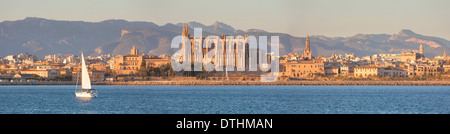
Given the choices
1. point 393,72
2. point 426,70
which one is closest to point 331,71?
point 393,72

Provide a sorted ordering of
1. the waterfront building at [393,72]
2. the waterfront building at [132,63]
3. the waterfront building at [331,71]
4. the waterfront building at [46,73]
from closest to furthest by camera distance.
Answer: the waterfront building at [46,73], the waterfront building at [393,72], the waterfront building at [331,71], the waterfront building at [132,63]

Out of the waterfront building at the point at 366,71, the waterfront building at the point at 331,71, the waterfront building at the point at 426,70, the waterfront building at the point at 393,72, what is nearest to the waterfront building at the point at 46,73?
the waterfront building at the point at 331,71

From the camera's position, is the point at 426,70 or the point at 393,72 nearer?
the point at 393,72

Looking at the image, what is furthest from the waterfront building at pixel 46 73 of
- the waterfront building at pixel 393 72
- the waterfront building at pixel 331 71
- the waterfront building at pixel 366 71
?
the waterfront building at pixel 393 72

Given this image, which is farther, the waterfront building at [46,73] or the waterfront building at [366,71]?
the waterfront building at [366,71]

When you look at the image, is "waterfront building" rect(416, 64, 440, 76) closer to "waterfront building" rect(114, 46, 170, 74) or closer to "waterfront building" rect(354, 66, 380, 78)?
"waterfront building" rect(354, 66, 380, 78)

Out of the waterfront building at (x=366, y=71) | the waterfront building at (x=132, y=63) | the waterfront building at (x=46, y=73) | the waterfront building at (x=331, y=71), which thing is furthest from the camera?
the waterfront building at (x=132, y=63)

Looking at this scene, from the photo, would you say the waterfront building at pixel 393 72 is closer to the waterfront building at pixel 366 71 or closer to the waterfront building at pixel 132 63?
the waterfront building at pixel 366 71

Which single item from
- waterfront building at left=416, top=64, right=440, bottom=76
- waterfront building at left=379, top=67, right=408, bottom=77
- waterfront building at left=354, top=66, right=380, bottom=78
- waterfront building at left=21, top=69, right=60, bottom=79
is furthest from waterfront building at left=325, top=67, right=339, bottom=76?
waterfront building at left=21, top=69, right=60, bottom=79

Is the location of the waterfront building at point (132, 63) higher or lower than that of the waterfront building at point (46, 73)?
higher

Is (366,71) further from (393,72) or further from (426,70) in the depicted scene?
(426,70)

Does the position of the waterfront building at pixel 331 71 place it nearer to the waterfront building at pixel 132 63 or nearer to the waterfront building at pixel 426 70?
the waterfront building at pixel 426 70
